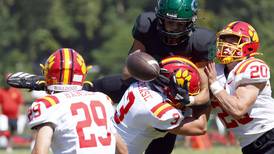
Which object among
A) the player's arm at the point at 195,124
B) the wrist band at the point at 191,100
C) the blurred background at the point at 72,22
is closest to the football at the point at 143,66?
the wrist band at the point at 191,100


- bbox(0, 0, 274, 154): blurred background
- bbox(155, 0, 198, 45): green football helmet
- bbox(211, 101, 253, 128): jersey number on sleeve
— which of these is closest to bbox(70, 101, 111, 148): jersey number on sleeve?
bbox(155, 0, 198, 45): green football helmet

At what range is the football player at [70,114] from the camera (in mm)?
5852

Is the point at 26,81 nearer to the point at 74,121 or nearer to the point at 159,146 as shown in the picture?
the point at 159,146

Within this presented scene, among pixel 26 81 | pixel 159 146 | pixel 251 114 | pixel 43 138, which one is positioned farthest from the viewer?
pixel 26 81

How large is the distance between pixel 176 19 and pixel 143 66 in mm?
526

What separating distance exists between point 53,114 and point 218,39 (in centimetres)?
192

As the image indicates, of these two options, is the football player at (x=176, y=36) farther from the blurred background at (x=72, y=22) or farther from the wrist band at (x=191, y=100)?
the blurred background at (x=72, y=22)

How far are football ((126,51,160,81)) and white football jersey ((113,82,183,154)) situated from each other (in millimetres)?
157

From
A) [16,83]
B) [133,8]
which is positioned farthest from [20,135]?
[133,8]

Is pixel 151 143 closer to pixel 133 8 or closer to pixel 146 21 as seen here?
pixel 146 21

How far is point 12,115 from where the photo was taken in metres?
18.3

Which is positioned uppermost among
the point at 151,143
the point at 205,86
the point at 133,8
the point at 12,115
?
the point at 205,86

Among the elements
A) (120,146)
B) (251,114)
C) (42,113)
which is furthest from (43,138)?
(251,114)

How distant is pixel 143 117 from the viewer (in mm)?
6555
